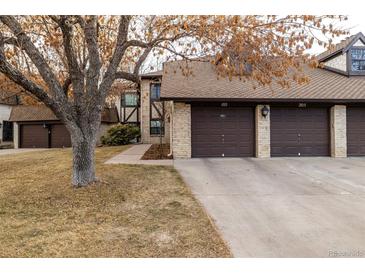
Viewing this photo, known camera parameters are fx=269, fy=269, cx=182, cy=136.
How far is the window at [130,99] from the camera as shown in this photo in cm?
2397

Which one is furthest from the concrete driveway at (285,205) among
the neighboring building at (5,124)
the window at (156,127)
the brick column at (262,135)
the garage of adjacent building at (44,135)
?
the neighboring building at (5,124)

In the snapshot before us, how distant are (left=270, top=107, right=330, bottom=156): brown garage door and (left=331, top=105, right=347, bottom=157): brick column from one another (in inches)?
→ 10.7

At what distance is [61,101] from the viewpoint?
257 inches

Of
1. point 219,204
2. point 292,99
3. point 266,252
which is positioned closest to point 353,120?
point 292,99

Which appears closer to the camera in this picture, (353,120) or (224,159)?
(224,159)

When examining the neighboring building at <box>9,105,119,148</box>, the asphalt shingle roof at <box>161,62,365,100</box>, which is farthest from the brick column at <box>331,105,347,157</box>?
the neighboring building at <box>9,105,119,148</box>

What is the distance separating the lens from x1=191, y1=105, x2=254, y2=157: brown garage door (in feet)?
40.0

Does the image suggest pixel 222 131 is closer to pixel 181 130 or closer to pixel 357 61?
pixel 181 130

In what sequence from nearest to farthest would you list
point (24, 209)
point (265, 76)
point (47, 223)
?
point (47, 223), point (24, 209), point (265, 76)

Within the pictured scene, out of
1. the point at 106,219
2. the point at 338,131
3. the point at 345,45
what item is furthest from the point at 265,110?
the point at 106,219

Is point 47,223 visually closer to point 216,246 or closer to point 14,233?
point 14,233

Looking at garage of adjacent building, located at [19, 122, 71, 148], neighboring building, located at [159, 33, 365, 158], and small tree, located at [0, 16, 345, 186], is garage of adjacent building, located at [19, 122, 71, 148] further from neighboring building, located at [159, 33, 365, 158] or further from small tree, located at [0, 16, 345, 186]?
small tree, located at [0, 16, 345, 186]

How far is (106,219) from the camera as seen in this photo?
16.4ft

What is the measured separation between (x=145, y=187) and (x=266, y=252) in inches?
158
